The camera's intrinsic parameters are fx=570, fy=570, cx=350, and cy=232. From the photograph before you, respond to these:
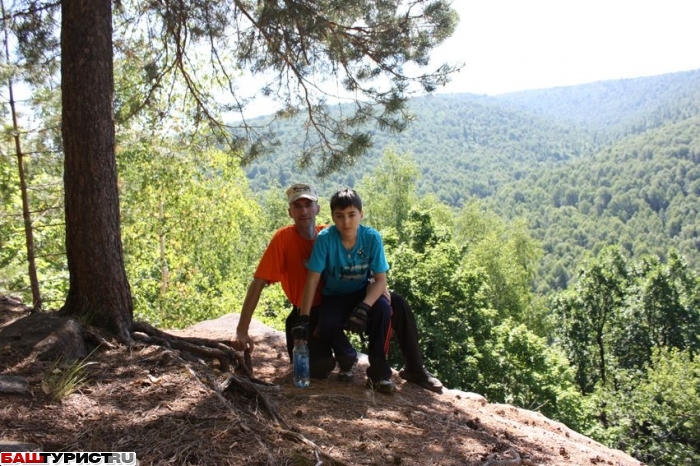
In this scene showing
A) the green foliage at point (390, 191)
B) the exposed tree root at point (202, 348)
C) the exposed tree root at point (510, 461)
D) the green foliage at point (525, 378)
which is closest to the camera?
the exposed tree root at point (510, 461)

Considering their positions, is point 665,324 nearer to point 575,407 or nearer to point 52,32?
point 575,407

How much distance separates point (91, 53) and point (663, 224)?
5558 inches

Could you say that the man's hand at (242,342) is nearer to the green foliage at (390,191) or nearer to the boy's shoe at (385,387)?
the boy's shoe at (385,387)

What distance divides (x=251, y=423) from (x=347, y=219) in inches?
58.6

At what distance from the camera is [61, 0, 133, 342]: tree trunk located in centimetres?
386

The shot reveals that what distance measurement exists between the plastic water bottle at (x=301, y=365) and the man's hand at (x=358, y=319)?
360 millimetres

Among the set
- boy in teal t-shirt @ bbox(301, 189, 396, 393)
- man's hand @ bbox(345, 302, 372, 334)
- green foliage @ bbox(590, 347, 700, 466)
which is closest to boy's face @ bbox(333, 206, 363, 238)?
boy in teal t-shirt @ bbox(301, 189, 396, 393)

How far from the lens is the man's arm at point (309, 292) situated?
3.81 metres

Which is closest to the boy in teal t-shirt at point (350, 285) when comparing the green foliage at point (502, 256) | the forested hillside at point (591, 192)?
the green foliage at point (502, 256)

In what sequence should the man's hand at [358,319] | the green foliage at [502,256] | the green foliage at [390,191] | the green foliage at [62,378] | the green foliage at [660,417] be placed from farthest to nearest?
the green foliage at [502,256], the green foliage at [390,191], the green foliage at [660,417], the man's hand at [358,319], the green foliage at [62,378]

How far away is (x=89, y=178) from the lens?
387 cm

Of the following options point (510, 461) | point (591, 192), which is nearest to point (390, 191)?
point (510, 461)

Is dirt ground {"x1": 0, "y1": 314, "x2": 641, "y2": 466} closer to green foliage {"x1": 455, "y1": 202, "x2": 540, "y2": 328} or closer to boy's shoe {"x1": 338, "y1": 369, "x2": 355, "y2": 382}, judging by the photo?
boy's shoe {"x1": 338, "y1": 369, "x2": 355, "y2": 382}

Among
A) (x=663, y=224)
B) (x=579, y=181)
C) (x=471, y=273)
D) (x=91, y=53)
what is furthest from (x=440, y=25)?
(x=579, y=181)
